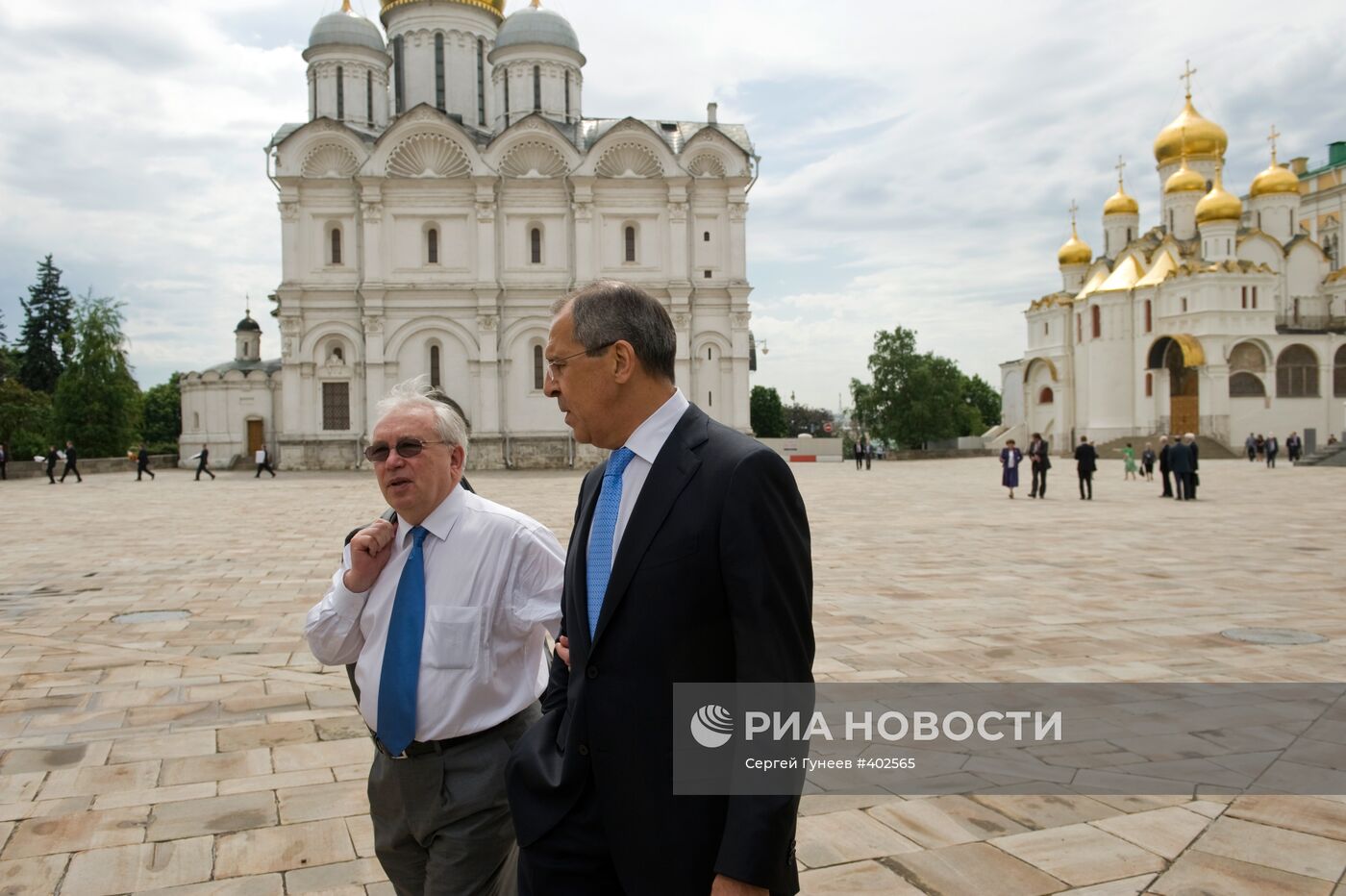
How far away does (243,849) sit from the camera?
4266 millimetres

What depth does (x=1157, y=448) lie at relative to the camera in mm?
48906

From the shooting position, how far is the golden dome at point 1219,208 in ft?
176

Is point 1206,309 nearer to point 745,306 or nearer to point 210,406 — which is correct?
point 745,306

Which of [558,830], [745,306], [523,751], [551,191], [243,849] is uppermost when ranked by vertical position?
[551,191]

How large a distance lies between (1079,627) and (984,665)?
1.68 metres

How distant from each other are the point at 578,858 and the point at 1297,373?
5971cm

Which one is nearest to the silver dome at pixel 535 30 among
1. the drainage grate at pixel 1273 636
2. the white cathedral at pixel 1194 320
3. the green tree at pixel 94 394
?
the green tree at pixel 94 394

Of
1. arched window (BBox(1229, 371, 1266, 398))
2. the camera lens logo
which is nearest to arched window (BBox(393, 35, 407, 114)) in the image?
arched window (BBox(1229, 371, 1266, 398))

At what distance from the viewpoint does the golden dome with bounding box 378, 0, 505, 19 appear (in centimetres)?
4981

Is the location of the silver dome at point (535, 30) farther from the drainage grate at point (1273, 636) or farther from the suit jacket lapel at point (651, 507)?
the suit jacket lapel at point (651, 507)

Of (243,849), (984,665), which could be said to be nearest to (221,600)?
(243,849)

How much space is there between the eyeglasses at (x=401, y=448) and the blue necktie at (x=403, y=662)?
29 centimetres

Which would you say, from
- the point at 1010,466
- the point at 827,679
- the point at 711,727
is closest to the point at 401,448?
the point at 711,727

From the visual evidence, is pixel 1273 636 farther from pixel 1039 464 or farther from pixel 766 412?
pixel 766 412
